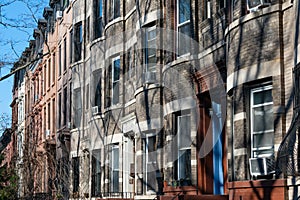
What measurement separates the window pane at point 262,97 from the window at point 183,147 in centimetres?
392

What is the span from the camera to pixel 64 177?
29.0 meters

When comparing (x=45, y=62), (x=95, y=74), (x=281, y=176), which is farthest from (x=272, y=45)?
(x=45, y=62)

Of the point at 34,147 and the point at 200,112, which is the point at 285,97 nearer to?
the point at 200,112

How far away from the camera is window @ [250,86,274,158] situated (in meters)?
13.5

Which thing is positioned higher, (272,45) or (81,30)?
(81,30)

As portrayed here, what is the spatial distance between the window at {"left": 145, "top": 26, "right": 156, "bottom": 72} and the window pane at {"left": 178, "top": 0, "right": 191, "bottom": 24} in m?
1.62

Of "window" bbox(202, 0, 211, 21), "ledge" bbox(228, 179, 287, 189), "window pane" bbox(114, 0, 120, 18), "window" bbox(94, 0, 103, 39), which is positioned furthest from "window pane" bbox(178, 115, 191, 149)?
"window" bbox(94, 0, 103, 39)

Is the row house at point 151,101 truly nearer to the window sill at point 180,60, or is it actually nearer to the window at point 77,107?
the window sill at point 180,60

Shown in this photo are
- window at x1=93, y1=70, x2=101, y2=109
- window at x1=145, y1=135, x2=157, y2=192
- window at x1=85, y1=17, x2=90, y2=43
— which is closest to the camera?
window at x1=145, y1=135, x2=157, y2=192

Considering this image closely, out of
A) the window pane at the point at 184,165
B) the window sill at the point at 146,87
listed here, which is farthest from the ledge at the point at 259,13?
the window sill at the point at 146,87

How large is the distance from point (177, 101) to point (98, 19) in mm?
9408

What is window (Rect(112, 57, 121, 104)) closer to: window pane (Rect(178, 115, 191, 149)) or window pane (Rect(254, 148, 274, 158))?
window pane (Rect(178, 115, 191, 149))

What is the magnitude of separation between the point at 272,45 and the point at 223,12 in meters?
2.70

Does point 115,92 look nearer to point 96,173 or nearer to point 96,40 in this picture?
point 96,40
